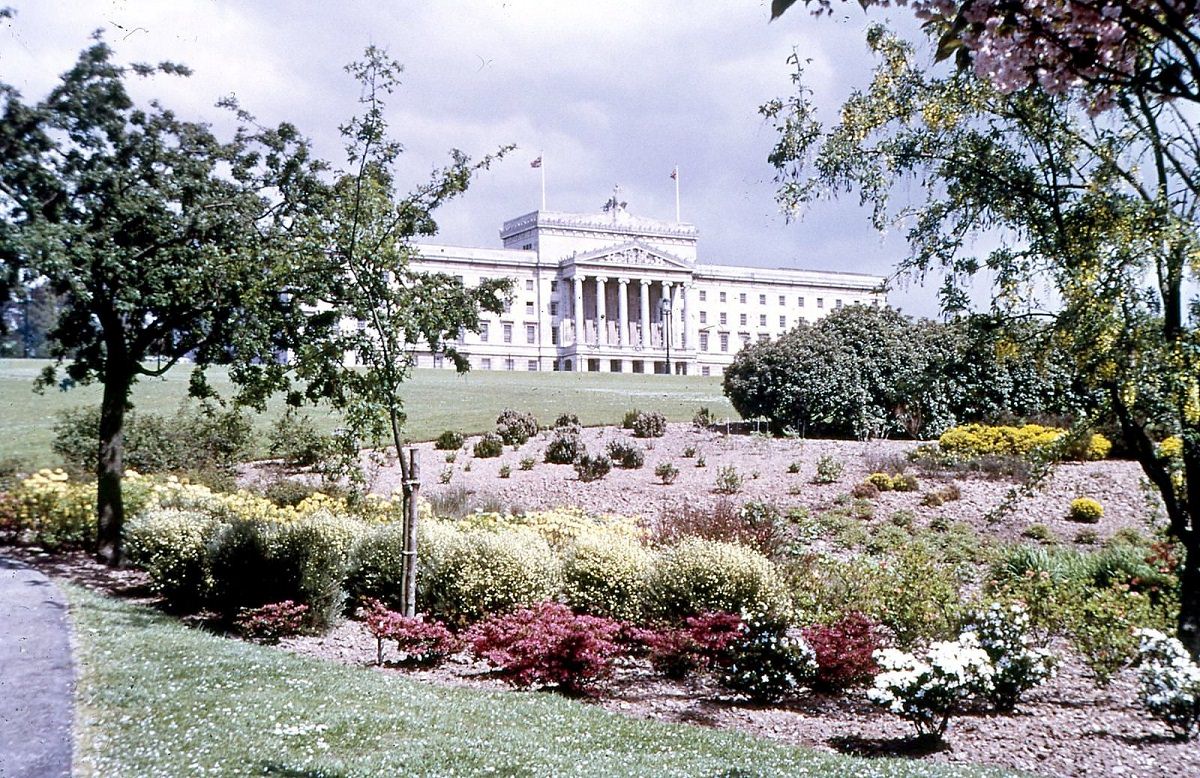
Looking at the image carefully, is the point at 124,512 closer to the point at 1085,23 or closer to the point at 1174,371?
the point at 1174,371

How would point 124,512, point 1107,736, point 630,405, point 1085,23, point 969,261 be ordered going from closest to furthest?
point 1085,23 < point 1107,736 < point 969,261 < point 124,512 < point 630,405

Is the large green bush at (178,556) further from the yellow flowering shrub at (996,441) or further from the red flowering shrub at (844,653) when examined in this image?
the yellow flowering shrub at (996,441)

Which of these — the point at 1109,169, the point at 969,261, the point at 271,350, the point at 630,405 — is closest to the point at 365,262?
the point at 271,350

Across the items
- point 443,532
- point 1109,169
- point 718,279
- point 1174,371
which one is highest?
point 718,279

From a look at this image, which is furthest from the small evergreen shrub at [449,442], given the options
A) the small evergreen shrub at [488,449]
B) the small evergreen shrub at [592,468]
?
the small evergreen shrub at [592,468]

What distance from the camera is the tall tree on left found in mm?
9867

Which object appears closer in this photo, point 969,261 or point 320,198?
point 969,261

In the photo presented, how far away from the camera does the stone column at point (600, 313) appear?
275ft

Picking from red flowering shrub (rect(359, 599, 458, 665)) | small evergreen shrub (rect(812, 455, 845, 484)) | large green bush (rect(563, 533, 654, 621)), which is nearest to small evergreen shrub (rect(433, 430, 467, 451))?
small evergreen shrub (rect(812, 455, 845, 484))

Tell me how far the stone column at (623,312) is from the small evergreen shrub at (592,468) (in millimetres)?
63797

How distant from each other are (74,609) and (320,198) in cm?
498

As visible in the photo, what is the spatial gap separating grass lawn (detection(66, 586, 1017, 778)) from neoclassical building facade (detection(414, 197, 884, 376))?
72660mm

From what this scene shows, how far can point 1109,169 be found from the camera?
6.73 m

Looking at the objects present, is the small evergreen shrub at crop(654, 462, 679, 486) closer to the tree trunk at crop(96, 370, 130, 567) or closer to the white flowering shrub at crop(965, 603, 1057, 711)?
the tree trunk at crop(96, 370, 130, 567)
